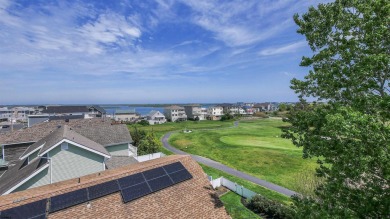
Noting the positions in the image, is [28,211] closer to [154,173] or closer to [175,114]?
[154,173]

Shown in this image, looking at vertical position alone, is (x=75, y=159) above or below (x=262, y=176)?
above

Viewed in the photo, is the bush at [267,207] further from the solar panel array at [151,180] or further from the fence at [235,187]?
the solar panel array at [151,180]

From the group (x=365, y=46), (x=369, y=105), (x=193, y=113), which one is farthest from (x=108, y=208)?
(x=193, y=113)

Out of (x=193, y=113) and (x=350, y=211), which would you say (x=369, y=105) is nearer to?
(x=350, y=211)

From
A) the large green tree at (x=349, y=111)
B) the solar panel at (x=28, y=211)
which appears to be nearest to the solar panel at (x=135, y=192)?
the solar panel at (x=28, y=211)

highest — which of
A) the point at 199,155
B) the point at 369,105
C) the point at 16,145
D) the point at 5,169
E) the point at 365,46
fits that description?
the point at 365,46

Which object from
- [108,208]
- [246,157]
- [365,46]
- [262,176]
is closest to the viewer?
[365,46]
